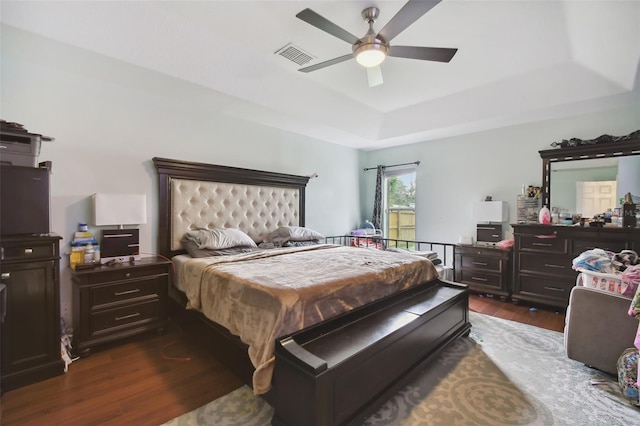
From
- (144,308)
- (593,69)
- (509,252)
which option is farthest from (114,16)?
(509,252)

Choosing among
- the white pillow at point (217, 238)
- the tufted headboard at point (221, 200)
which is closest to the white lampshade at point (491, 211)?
the tufted headboard at point (221, 200)

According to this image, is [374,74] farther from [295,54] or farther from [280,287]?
[280,287]

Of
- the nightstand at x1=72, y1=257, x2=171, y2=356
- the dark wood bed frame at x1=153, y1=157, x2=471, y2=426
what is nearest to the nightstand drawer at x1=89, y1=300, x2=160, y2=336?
Result: the nightstand at x1=72, y1=257, x2=171, y2=356

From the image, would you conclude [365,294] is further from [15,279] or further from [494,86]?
[494,86]

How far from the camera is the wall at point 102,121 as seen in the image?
8.22 ft

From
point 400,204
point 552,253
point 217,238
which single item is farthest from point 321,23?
point 400,204

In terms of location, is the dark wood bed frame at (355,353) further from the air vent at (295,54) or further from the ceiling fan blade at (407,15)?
the air vent at (295,54)

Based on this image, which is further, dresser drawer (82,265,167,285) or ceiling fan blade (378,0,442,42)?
dresser drawer (82,265,167,285)

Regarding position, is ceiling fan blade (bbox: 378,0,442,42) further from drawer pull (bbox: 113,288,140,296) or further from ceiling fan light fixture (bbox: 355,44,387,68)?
drawer pull (bbox: 113,288,140,296)

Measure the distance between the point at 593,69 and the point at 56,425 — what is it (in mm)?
5390

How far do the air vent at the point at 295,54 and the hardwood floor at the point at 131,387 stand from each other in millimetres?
2729

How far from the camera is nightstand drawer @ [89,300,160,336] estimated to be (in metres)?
2.52

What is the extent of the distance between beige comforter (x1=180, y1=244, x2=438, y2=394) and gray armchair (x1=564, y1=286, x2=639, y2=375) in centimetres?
113

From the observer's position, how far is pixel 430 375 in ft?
7.19
